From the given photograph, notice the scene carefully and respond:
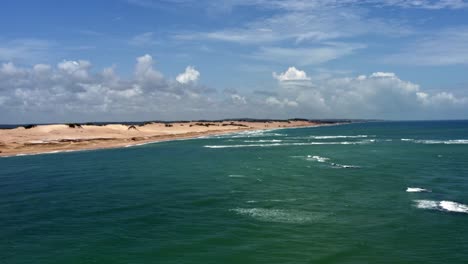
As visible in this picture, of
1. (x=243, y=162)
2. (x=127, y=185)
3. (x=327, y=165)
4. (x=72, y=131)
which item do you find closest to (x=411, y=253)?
(x=127, y=185)

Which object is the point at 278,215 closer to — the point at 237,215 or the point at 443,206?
the point at 237,215

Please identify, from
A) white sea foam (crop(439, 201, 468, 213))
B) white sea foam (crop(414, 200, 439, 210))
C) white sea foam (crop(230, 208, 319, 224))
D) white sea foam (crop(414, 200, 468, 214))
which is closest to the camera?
white sea foam (crop(230, 208, 319, 224))

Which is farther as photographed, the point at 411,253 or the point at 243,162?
the point at 243,162

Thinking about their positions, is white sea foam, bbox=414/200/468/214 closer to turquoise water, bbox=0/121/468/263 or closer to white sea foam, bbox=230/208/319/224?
turquoise water, bbox=0/121/468/263

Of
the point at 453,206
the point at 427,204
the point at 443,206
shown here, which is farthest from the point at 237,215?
the point at 453,206

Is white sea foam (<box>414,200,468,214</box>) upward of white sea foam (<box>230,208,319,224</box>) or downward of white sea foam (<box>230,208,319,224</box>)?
upward

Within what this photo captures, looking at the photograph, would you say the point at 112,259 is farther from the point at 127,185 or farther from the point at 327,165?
the point at 327,165

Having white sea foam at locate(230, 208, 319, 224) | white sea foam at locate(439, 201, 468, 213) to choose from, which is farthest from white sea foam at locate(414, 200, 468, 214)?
white sea foam at locate(230, 208, 319, 224)
